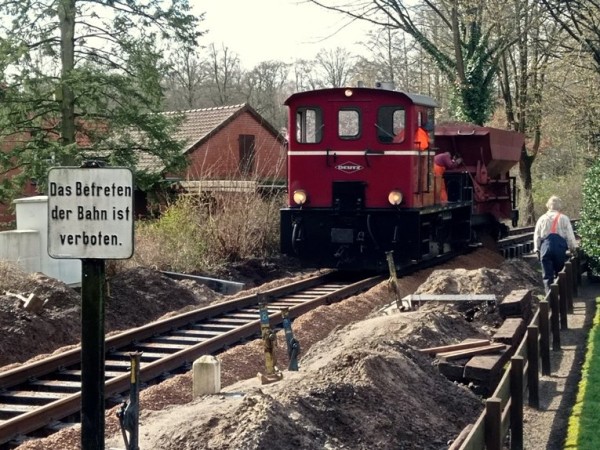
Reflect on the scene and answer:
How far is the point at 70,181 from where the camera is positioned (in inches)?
188

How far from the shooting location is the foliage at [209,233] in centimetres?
1811

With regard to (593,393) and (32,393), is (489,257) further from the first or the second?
(32,393)

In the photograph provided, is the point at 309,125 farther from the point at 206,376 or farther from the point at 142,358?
the point at 206,376

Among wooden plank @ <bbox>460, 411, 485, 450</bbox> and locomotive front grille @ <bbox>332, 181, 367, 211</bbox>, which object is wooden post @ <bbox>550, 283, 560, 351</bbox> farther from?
locomotive front grille @ <bbox>332, 181, 367, 211</bbox>

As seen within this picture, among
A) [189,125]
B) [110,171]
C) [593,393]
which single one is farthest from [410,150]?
[189,125]

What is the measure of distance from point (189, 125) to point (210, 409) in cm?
3122

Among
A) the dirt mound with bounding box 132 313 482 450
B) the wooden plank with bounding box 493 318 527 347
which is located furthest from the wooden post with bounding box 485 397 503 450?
the wooden plank with bounding box 493 318 527 347

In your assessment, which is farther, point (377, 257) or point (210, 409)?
point (377, 257)

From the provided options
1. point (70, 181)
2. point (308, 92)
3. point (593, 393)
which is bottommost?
point (593, 393)

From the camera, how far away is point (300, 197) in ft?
54.3

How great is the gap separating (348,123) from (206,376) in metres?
9.67

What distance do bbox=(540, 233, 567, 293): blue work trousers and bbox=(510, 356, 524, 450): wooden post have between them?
7095 mm

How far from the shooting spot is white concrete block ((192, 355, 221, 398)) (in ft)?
24.0

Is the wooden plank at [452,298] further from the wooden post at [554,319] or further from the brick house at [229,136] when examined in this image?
the brick house at [229,136]
